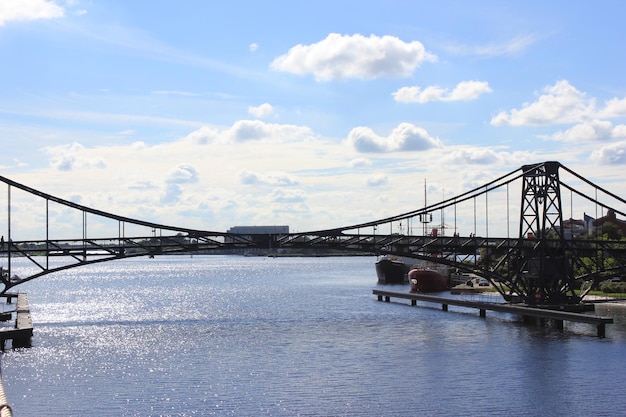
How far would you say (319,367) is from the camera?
5466 centimetres

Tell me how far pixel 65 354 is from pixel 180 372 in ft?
42.4

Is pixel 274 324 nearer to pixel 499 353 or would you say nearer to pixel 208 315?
pixel 208 315

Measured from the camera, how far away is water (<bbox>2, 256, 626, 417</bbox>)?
43062 mm

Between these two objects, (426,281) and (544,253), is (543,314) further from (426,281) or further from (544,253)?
(426,281)

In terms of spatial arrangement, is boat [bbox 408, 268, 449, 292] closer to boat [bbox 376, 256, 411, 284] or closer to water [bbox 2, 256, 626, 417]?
boat [bbox 376, 256, 411, 284]

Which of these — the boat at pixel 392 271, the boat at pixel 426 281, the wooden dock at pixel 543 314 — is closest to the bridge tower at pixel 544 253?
the wooden dock at pixel 543 314

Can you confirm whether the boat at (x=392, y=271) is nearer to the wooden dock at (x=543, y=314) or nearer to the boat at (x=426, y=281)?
the boat at (x=426, y=281)

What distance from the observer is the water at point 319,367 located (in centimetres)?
4306

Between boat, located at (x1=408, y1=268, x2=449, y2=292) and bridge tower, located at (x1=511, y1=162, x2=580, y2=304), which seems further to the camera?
boat, located at (x1=408, y1=268, x2=449, y2=292)

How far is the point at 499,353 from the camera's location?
61.3 metres

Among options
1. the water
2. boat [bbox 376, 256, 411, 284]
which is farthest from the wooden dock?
boat [bbox 376, 256, 411, 284]

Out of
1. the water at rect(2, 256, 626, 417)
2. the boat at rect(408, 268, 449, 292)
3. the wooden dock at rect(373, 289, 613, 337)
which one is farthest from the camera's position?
the boat at rect(408, 268, 449, 292)

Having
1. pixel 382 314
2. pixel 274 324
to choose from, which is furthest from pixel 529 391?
pixel 382 314

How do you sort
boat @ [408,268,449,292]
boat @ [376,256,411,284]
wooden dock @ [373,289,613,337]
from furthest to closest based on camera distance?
boat @ [376,256,411,284] < boat @ [408,268,449,292] < wooden dock @ [373,289,613,337]
